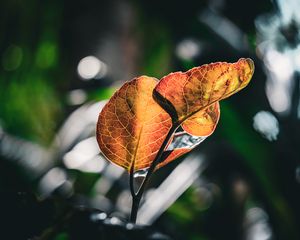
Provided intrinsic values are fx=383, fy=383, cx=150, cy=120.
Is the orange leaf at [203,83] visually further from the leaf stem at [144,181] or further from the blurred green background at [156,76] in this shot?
the blurred green background at [156,76]

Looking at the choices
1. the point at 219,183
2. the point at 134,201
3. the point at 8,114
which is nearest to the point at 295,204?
the point at 134,201

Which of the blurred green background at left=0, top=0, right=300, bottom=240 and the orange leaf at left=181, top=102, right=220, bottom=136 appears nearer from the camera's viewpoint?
the orange leaf at left=181, top=102, right=220, bottom=136

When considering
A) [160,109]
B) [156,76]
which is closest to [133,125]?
[160,109]

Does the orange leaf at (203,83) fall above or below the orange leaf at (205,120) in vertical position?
above

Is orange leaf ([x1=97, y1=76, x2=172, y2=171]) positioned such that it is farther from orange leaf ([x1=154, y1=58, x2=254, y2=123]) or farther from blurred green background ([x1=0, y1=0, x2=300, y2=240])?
blurred green background ([x1=0, y1=0, x2=300, y2=240])

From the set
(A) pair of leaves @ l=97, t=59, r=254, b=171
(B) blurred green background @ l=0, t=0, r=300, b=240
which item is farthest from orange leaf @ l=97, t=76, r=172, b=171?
(B) blurred green background @ l=0, t=0, r=300, b=240

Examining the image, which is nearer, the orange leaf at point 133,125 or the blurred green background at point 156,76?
the orange leaf at point 133,125

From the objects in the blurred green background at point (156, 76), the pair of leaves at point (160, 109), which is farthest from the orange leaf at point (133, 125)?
the blurred green background at point (156, 76)

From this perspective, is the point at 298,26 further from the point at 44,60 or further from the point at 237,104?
the point at 44,60
